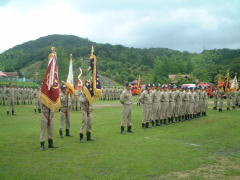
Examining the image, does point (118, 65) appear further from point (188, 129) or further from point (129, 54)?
point (188, 129)

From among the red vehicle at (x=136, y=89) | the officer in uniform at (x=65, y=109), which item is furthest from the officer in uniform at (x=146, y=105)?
the red vehicle at (x=136, y=89)

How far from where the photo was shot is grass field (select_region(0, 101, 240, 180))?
668 centimetres

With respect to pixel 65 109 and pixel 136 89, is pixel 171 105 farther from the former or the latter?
pixel 136 89

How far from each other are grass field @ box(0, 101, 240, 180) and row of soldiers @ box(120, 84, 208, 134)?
1.64 m

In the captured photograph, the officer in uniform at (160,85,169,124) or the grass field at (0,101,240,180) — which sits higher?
the officer in uniform at (160,85,169,124)

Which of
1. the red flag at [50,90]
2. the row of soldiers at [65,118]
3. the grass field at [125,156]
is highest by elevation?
the red flag at [50,90]

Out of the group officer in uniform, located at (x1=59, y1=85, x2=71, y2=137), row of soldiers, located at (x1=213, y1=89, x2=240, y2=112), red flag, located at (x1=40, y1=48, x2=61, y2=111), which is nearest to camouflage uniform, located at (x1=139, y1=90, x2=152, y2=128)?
officer in uniform, located at (x1=59, y1=85, x2=71, y2=137)

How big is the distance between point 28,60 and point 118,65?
51.9 metres

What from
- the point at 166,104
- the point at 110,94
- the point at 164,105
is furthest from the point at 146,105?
the point at 110,94

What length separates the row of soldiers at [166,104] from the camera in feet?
42.0

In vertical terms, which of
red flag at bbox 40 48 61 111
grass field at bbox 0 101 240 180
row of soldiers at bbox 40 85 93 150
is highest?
red flag at bbox 40 48 61 111

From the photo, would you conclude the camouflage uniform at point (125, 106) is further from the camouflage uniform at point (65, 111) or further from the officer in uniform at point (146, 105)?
the camouflage uniform at point (65, 111)

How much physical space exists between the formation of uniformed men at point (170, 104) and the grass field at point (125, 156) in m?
2.12

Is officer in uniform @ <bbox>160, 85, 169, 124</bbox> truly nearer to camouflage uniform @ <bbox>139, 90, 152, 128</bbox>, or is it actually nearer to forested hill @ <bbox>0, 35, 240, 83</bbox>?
camouflage uniform @ <bbox>139, 90, 152, 128</bbox>
